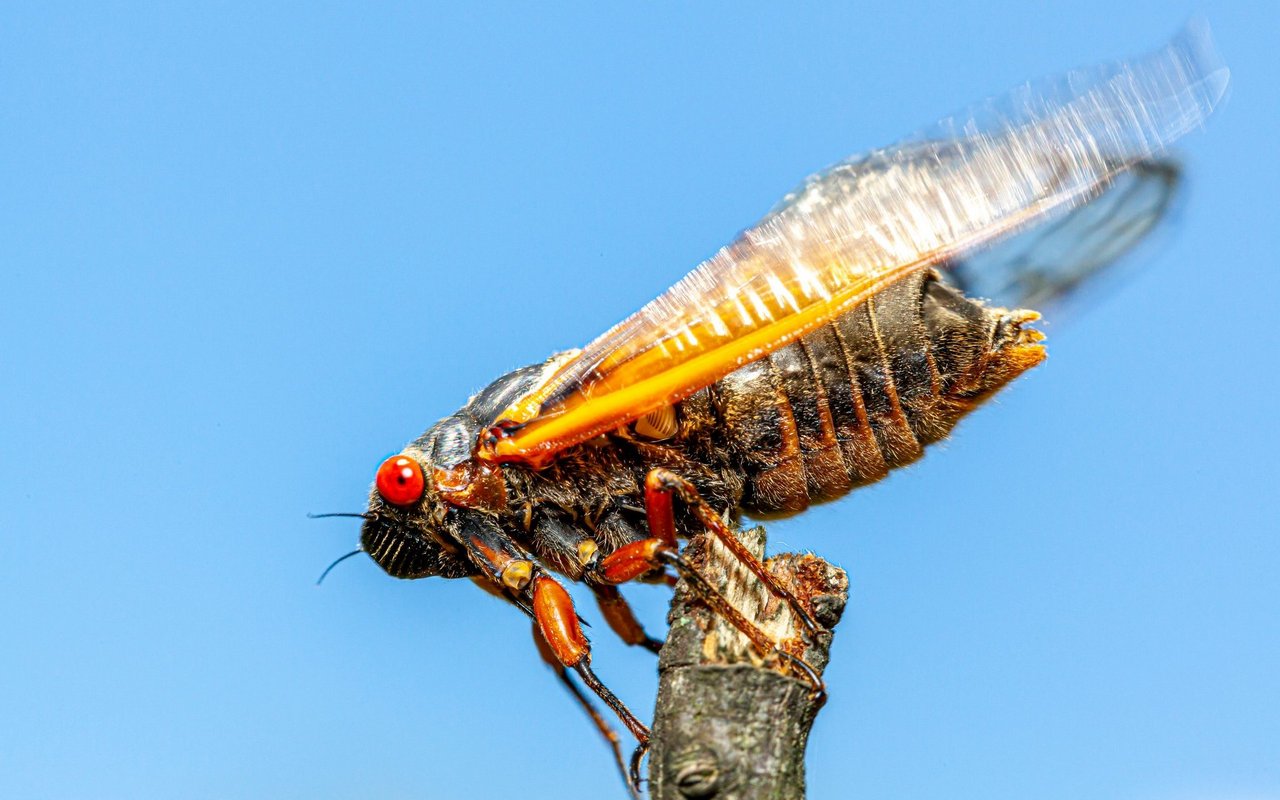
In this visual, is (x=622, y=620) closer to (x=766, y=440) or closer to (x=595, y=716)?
(x=595, y=716)

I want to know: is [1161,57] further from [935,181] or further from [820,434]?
[820,434]

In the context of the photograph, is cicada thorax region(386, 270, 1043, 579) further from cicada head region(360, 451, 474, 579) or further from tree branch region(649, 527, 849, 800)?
tree branch region(649, 527, 849, 800)

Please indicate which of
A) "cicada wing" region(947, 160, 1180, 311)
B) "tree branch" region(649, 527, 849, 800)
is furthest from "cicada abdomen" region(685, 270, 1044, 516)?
"tree branch" region(649, 527, 849, 800)

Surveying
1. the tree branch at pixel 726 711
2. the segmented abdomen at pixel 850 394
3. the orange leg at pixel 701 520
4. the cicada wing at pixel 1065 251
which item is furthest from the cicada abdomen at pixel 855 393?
the tree branch at pixel 726 711

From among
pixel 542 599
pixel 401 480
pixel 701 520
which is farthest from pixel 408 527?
pixel 701 520

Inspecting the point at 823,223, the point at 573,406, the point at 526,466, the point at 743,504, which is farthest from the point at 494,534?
the point at 823,223

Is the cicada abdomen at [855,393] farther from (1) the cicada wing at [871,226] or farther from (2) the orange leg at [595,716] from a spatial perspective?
(2) the orange leg at [595,716]

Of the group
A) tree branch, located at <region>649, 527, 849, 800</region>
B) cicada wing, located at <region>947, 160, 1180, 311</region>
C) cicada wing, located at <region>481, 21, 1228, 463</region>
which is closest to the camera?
tree branch, located at <region>649, 527, 849, 800</region>

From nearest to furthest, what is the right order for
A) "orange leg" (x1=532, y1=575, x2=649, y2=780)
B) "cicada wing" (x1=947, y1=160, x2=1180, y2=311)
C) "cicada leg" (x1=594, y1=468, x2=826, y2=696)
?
"cicada leg" (x1=594, y1=468, x2=826, y2=696), "orange leg" (x1=532, y1=575, x2=649, y2=780), "cicada wing" (x1=947, y1=160, x2=1180, y2=311)
